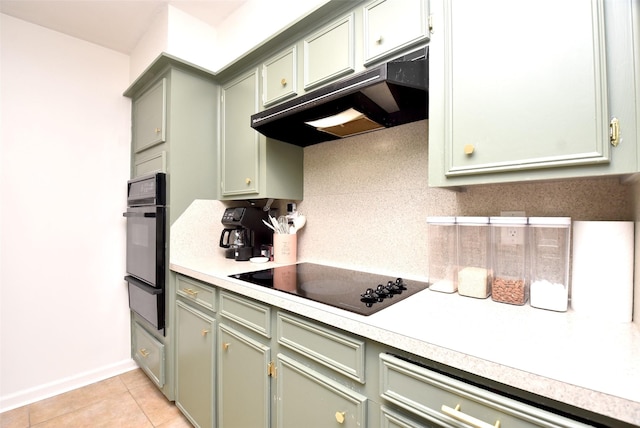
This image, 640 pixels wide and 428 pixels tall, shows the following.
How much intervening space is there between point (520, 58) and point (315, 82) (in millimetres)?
887

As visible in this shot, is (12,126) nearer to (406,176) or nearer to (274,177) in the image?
(274,177)

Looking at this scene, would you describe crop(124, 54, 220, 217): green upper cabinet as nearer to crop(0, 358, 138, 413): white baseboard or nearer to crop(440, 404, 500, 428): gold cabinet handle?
crop(0, 358, 138, 413): white baseboard

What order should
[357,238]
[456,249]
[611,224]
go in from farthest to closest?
[357,238] < [456,249] < [611,224]

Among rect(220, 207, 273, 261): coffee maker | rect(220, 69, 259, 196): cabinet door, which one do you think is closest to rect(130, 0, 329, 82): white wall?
rect(220, 69, 259, 196): cabinet door

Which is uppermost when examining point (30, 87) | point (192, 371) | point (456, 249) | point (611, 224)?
point (30, 87)

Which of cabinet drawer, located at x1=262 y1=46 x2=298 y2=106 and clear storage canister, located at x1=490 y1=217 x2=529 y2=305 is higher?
cabinet drawer, located at x1=262 y1=46 x2=298 y2=106

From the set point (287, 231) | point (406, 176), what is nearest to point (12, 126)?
point (287, 231)

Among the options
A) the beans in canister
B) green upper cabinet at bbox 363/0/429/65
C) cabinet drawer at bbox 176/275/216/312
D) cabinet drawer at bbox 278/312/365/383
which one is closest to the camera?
cabinet drawer at bbox 278/312/365/383

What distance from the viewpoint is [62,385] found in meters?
2.12

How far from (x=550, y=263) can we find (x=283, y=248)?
4.54ft

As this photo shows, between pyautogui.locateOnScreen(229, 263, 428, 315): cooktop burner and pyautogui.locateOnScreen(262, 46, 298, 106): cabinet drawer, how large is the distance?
0.99m

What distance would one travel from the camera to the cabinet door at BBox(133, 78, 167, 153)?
1984 mm

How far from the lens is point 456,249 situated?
122 centimetres

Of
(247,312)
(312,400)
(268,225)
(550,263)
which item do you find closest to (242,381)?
(247,312)
